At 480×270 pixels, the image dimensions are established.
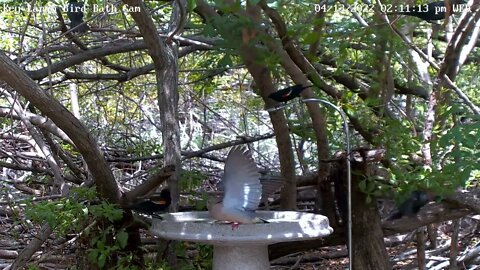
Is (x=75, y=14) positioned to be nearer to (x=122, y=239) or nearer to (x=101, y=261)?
(x=122, y=239)

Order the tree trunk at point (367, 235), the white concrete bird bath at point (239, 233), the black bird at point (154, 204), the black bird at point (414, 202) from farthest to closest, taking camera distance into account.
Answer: the tree trunk at point (367, 235), the black bird at point (414, 202), the black bird at point (154, 204), the white concrete bird bath at point (239, 233)

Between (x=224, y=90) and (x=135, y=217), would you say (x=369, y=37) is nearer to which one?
(x=135, y=217)

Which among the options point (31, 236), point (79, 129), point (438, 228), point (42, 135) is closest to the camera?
point (79, 129)

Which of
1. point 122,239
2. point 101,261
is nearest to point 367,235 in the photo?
point 122,239

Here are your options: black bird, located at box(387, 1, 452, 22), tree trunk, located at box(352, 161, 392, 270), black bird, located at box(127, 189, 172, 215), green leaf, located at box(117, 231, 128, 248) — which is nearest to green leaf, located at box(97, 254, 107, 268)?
green leaf, located at box(117, 231, 128, 248)

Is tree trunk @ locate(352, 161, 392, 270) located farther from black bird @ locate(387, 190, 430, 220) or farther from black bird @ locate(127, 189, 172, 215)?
black bird @ locate(127, 189, 172, 215)

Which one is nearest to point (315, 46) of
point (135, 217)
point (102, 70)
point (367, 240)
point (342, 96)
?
point (342, 96)

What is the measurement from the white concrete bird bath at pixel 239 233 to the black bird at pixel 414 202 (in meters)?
0.59

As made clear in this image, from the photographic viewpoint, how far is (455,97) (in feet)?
16.1

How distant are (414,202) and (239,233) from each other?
1.15m

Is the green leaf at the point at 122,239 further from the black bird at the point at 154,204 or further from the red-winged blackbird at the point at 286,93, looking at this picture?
the red-winged blackbird at the point at 286,93

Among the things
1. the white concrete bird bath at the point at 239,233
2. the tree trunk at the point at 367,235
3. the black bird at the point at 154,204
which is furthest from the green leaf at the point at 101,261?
the tree trunk at the point at 367,235

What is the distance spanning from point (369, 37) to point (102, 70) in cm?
296

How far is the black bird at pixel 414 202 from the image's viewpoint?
393 centimetres
